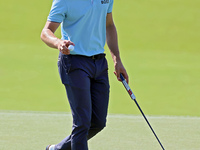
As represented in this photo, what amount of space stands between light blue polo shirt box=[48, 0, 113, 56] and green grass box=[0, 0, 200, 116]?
4.06 metres

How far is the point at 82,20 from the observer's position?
13.1 feet

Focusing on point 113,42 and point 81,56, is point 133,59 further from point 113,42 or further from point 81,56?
point 81,56

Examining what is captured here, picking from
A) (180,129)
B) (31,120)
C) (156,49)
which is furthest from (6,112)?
(156,49)

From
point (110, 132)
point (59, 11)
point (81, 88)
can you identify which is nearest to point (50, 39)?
point (59, 11)

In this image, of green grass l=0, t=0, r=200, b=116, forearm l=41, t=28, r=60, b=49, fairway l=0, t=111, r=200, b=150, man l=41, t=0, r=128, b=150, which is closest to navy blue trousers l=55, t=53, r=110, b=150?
man l=41, t=0, r=128, b=150

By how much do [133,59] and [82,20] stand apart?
30.5ft

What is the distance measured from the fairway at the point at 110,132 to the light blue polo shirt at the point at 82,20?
172 cm

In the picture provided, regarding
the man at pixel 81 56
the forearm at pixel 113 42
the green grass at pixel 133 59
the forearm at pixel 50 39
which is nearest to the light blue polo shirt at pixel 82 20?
the man at pixel 81 56

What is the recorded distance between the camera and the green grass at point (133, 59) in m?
8.82

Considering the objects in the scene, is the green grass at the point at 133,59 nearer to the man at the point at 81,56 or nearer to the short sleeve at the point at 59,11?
the man at the point at 81,56

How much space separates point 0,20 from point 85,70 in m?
11.5

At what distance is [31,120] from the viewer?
23.0 ft

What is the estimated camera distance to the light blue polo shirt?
3928 mm

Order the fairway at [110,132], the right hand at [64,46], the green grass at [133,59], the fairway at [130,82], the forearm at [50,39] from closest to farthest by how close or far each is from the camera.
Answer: the right hand at [64,46]
the forearm at [50,39]
the fairway at [110,132]
the fairway at [130,82]
the green grass at [133,59]
